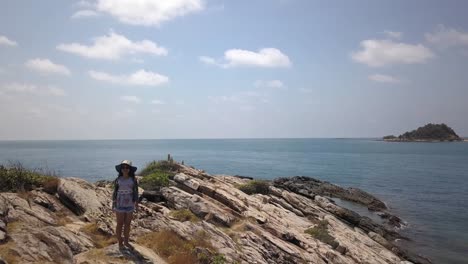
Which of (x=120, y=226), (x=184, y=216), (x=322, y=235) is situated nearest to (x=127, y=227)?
(x=120, y=226)

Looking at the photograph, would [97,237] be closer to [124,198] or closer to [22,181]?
[124,198]

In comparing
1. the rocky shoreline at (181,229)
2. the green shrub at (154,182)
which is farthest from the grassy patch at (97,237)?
the green shrub at (154,182)

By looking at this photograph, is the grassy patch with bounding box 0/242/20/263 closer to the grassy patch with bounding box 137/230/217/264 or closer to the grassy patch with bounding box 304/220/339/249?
the grassy patch with bounding box 137/230/217/264

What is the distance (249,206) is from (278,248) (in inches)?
247

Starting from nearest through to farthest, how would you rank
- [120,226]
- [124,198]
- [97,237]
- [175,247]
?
1. [120,226]
2. [124,198]
3. [175,247]
4. [97,237]

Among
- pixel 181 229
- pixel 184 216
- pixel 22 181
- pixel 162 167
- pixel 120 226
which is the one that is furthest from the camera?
pixel 162 167

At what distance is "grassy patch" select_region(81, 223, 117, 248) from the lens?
553 inches

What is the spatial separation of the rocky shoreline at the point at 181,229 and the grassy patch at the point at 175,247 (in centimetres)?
6

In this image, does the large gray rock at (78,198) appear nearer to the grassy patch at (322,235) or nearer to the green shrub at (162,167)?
the green shrub at (162,167)

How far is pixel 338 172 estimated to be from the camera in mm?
90938

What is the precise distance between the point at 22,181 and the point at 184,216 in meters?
9.00

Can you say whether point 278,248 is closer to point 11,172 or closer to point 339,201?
point 11,172

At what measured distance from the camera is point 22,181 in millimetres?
18672

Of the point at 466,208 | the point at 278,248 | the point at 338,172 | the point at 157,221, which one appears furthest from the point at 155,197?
the point at 338,172
